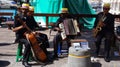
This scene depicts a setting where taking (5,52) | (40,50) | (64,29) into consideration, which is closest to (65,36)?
(64,29)

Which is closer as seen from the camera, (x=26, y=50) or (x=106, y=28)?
(x=26, y=50)

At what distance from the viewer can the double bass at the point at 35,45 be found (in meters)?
8.19

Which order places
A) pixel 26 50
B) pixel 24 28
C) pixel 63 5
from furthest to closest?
pixel 63 5, pixel 24 28, pixel 26 50

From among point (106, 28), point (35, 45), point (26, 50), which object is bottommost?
point (26, 50)

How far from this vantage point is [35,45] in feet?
26.9

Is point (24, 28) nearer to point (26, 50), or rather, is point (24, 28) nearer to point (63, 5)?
Result: point (26, 50)

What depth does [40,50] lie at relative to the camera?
8281 mm

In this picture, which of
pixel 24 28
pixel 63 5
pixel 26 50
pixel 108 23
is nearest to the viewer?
pixel 26 50

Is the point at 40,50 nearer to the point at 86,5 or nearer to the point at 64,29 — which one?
the point at 64,29

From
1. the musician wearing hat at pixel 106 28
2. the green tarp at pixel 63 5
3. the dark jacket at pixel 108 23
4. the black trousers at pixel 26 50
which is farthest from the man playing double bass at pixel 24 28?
the green tarp at pixel 63 5

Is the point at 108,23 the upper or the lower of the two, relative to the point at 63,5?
upper

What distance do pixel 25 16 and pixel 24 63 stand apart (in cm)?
133

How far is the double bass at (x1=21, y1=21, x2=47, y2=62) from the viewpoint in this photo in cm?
819

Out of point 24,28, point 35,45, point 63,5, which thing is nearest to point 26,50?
point 35,45
